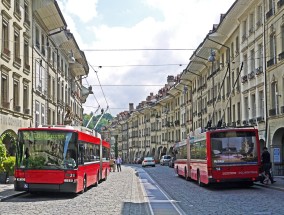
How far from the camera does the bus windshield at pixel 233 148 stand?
22734 mm

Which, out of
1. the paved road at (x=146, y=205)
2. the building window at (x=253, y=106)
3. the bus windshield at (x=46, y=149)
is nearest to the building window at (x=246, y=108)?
the building window at (x=253, y=106)

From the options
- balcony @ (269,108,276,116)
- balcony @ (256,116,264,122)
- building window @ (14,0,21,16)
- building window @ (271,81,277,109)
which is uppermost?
building window @ (14,0,21,16)

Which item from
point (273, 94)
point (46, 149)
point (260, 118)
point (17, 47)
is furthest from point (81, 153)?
point (260, 118)

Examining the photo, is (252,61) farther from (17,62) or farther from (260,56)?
(17,62)

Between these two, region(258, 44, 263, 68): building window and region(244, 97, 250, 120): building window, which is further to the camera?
region(244, 97, 250, 120): building window

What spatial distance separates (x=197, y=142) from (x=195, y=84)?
137 ft

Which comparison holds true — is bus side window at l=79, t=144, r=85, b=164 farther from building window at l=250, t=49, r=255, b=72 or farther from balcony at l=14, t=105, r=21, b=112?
building window at l=250, t=49, r=255, b=72

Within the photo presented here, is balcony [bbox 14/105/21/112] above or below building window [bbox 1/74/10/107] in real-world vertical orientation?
below

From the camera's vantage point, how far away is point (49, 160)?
19.5m

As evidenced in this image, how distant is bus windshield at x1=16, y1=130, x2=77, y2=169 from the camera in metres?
19.4

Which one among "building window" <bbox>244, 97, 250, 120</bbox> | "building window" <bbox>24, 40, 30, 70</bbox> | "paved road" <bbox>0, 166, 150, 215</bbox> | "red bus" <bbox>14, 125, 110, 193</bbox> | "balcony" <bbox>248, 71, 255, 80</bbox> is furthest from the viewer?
"building window" <bbox>244, 97, 250, 120</bbox>

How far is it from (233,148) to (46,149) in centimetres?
844

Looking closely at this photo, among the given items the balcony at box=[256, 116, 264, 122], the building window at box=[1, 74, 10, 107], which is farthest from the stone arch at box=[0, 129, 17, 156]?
the balcony at box=[256, 116, 264, 122]

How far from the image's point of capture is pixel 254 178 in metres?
22.9
